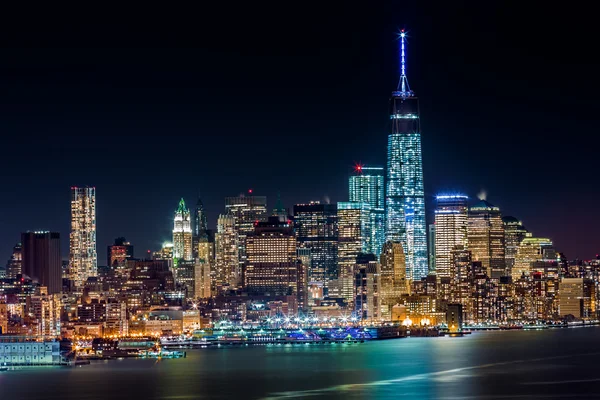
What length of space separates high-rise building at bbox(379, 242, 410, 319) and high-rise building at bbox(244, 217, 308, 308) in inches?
447

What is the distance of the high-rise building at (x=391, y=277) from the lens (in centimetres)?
17175

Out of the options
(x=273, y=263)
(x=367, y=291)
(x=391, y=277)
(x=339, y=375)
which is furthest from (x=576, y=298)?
(x=339, y=375)

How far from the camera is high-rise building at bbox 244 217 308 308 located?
184 meters

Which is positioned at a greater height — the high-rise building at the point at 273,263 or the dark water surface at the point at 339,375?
the high-rise building at the point at 273,263

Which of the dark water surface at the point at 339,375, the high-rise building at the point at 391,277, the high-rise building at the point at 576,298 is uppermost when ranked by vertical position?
the high-rise building at the point at 391,277

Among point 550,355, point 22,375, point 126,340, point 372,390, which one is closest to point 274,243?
point 126,340

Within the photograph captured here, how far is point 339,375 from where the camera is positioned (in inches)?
3713

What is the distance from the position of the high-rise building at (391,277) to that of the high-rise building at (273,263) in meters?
11.4

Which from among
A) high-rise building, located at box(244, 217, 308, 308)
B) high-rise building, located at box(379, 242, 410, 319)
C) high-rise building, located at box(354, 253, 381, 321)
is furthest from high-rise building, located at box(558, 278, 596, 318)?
high-rise building, located at box(244, 217, 308, 308)

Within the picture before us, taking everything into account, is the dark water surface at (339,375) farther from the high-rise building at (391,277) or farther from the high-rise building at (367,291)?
the high-rise building at (391,277)

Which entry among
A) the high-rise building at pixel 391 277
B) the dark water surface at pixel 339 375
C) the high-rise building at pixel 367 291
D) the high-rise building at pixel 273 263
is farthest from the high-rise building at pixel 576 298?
the dark water surface at pixel 339 375

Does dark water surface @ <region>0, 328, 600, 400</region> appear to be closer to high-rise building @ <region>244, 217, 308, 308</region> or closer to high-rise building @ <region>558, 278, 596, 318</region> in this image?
high-rise building @ <region>244, 217, 308, 308</region>

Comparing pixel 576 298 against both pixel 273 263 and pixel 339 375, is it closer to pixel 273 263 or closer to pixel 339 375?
pixel 273 263

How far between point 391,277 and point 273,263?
16.5 m
